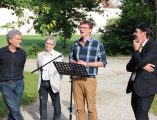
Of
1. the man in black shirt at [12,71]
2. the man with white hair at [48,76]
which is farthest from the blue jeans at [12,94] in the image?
the man with white hair at [48,76]

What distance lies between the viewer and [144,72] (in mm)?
6523

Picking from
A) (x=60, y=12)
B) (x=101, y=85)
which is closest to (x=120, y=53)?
(x=60, y=12)

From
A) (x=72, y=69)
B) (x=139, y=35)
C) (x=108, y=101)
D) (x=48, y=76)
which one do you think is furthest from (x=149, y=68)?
(x=108, y=101)

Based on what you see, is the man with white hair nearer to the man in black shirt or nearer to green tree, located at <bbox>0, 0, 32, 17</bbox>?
the man in black shirt

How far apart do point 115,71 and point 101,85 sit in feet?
14.9

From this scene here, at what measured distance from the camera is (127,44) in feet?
86.9

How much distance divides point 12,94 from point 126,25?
20.7 m

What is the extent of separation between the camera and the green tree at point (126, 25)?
2662 cm

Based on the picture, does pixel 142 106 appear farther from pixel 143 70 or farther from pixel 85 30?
pixel 85 30

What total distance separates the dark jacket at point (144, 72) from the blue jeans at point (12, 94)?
6.55 feet

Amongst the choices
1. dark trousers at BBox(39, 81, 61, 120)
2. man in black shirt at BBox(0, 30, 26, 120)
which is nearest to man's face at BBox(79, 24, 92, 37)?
man in black shirt at BBox(0, 30, 26, 120)

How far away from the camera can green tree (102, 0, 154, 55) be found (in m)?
26.6

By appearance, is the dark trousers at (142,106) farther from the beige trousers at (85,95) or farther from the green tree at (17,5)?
the green tree at (17,5)

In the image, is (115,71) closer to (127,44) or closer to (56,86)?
(127,44)
